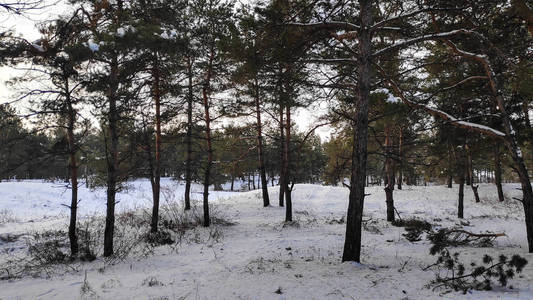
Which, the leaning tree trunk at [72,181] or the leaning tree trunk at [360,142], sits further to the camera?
the leaning tree trunk at [72,181]

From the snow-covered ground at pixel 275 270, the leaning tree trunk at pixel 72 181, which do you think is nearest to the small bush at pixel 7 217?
the snow-covered ground at pixel 275 270

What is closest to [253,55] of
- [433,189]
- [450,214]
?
[450,214]

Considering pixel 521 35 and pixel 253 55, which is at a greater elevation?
pixel 521 35

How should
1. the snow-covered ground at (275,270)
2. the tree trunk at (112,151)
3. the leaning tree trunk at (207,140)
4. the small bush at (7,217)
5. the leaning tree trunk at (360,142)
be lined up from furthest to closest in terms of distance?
the small bush at (7,217) → the leaning tree trunk at (207,140) → the tree trunk at (112,151) → the leaning tree trunk at (360,142) → the snow-covered ground at (275,270)

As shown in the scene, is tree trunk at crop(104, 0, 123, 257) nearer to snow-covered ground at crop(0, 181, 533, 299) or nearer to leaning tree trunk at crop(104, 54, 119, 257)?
leaning tree trunk at crop(104, 54, 119, 257)

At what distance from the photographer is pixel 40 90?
26.2 feet

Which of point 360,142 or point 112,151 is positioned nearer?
point 360,142

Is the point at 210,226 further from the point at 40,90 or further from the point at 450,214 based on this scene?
the point at 450,214

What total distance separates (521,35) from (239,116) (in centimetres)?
1171

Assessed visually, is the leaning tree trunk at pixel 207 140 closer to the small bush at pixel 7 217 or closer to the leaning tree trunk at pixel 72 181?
the leaning tree trunk at pixel 72 181

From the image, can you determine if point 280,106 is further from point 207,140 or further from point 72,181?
point 72,181

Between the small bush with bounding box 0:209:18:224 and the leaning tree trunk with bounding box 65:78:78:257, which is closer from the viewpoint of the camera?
the leaning tree trunk with bounding box 65:78:78:257

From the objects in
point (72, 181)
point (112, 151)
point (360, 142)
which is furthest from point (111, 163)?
point (360, 142)

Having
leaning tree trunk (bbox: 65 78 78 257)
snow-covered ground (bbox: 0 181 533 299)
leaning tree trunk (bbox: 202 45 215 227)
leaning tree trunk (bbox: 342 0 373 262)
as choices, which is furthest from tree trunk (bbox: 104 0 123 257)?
leaning tree trunk (bbox: 342 0 373 262)
